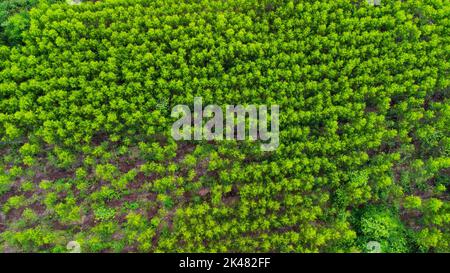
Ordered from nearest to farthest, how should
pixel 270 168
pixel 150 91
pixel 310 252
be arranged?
pixel 310 252 → pixel 270 168 → pixel 150 91

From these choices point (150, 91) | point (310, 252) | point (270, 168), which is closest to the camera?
point (310, 252)

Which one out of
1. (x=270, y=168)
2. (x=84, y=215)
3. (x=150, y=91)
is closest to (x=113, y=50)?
(x=150, y=91)

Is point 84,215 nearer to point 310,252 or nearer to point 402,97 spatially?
point 310,252

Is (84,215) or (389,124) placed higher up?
(389,124)

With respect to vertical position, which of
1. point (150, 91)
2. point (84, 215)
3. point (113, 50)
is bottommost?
point (84, 215)

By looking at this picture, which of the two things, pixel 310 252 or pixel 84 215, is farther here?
pixel 84 215

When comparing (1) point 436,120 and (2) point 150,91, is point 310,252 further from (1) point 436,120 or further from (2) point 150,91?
(2) point 150,91

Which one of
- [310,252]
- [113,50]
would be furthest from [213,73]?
[310,252]
